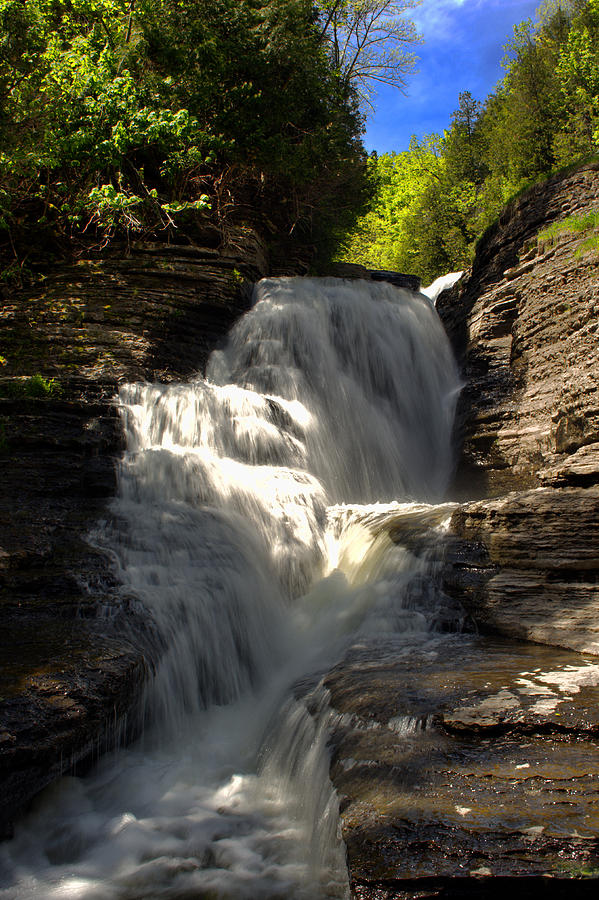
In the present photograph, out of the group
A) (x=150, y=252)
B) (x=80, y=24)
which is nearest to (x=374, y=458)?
(x=150, y=252)

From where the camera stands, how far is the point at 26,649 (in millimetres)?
4152

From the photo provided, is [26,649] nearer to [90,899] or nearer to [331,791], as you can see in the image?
[90,899]

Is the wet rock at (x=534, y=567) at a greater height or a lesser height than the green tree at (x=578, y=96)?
lesser

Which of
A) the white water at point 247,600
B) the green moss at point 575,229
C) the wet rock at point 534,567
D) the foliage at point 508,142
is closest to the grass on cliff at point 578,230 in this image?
the green moss at point 575,229

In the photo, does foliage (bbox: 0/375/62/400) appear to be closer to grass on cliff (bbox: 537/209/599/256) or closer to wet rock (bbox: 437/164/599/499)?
wet rock (bbox: 437/164/599/499)

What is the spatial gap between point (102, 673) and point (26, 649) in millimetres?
643

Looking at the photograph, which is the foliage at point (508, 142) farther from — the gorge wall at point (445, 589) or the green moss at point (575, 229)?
the gorge wall at point (445, 589)

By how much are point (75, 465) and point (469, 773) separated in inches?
224

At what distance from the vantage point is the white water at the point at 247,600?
10.7 feet

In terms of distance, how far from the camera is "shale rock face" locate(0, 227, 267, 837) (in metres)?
3.68

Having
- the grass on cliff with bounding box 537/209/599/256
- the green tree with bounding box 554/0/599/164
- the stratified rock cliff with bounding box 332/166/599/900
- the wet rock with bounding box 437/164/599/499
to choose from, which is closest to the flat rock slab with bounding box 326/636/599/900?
the stratified rock cliff with bounding box 332/166/599/900

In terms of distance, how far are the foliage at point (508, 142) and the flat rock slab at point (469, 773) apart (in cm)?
1988

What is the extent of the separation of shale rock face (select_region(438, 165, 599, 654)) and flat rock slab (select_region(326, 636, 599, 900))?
0.74m

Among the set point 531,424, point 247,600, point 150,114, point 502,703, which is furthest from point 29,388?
point 531,424
